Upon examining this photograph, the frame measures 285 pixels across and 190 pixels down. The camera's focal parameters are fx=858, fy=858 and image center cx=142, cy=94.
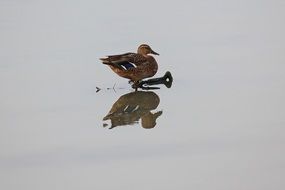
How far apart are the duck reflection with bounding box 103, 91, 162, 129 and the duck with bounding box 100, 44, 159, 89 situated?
14.7 inches

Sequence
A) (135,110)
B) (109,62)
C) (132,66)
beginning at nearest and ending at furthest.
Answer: (135,110) → (109,62) → (132,66)

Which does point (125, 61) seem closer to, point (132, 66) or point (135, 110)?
point (132, 66)

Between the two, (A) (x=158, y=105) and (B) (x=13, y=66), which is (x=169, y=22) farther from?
(A) (x=158, y=105)

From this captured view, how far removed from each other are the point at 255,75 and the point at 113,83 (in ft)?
5.73

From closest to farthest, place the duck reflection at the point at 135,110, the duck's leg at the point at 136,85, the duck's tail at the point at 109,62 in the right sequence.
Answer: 1. the duck reflection at the point at 135,110
2. the duck's tail at the point at 109,62
3. the duck's leg at the point at 136,85

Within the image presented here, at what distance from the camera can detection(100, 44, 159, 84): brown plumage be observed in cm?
1045

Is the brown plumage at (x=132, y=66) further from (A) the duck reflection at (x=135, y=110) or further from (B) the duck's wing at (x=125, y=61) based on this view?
(A) the duck reflection at (x=135, y=110)

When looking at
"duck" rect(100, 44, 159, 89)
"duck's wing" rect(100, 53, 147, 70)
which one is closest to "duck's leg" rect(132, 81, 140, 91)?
"duck" rect(100, 44, 159, 89)

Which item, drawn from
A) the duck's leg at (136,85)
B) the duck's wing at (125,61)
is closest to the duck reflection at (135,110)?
the duck's leg at (136,85)

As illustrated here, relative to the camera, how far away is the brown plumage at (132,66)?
10453mm

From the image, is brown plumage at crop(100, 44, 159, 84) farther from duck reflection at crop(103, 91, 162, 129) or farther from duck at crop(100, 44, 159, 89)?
duck reflection at crop(103, 91, 162, 129)

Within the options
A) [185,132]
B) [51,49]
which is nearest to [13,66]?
[51,49]

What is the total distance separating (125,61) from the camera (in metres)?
10.5

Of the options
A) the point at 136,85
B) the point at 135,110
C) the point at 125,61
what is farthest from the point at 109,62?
the point at 135,110
